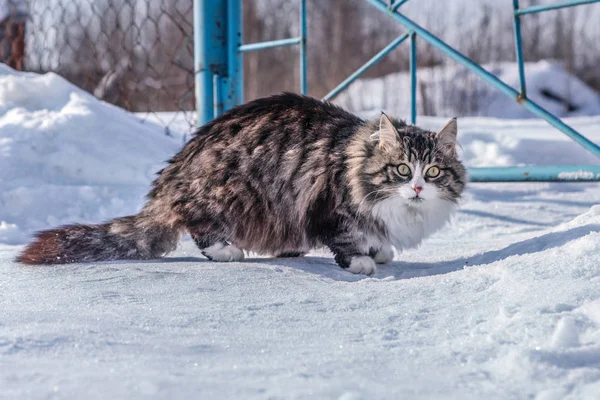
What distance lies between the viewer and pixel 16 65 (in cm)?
687

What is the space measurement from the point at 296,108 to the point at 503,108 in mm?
10141

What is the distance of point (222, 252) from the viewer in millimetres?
2818

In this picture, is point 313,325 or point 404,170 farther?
point 404,170

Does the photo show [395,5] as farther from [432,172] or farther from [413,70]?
[432,172]

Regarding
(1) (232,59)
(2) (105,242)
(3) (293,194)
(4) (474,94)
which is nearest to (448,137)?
(3) (293,194)

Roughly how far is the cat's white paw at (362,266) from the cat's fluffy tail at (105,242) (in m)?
0.71

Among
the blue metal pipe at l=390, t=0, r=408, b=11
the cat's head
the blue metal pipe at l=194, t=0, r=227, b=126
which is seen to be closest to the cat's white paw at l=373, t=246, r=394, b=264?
the cat's head

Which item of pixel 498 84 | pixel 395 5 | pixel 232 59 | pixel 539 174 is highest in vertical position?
pixel 395 5

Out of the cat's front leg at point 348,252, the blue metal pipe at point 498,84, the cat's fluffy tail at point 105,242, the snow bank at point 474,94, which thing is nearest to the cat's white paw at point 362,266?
the cat's front leg at point 348,252

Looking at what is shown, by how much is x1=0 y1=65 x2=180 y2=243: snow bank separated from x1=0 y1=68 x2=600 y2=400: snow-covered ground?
30 cm

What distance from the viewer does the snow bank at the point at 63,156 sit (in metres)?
3.68

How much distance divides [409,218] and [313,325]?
3.31 ft

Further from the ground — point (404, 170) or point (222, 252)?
point (404, 170)

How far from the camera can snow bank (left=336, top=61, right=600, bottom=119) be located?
12398 mm
